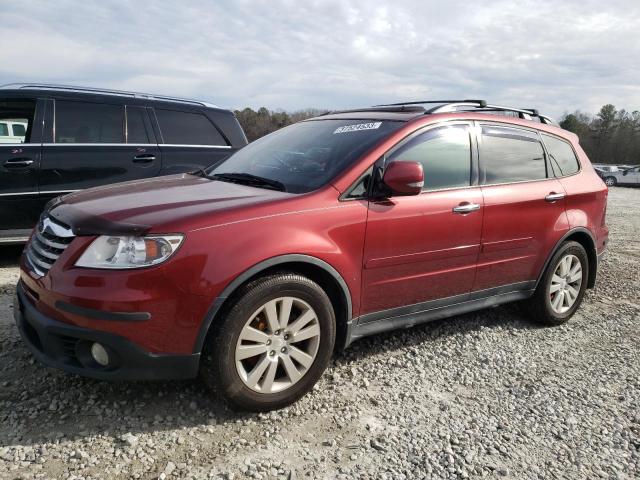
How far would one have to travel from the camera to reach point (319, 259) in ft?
9.31

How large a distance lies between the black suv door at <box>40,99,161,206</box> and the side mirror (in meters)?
3.67

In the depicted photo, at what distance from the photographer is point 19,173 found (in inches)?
204

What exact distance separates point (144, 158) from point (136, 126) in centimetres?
39

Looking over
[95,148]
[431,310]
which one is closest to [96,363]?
[431,310]

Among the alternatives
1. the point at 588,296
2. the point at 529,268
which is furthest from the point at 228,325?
the point at 588,296

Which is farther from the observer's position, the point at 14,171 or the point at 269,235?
the point at 14,171

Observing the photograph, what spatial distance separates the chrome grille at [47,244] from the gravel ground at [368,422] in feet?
2.35

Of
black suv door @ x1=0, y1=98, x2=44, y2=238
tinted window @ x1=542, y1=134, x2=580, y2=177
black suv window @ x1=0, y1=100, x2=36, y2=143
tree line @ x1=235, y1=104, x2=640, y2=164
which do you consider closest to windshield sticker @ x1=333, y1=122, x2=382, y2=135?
tinted window @ x1=542, y1=134, x2=580, y2=177

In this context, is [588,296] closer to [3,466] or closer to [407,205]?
[407,205]

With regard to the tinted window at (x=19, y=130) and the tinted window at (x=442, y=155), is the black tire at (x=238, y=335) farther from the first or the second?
the tinted window at (x=19, y=130)

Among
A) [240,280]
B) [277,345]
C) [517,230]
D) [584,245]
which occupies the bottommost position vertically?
[277,345]

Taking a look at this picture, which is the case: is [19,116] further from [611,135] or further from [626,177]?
[611,135]

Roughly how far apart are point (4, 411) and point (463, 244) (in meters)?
2.89

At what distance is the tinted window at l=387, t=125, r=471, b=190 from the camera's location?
11.1 feet
